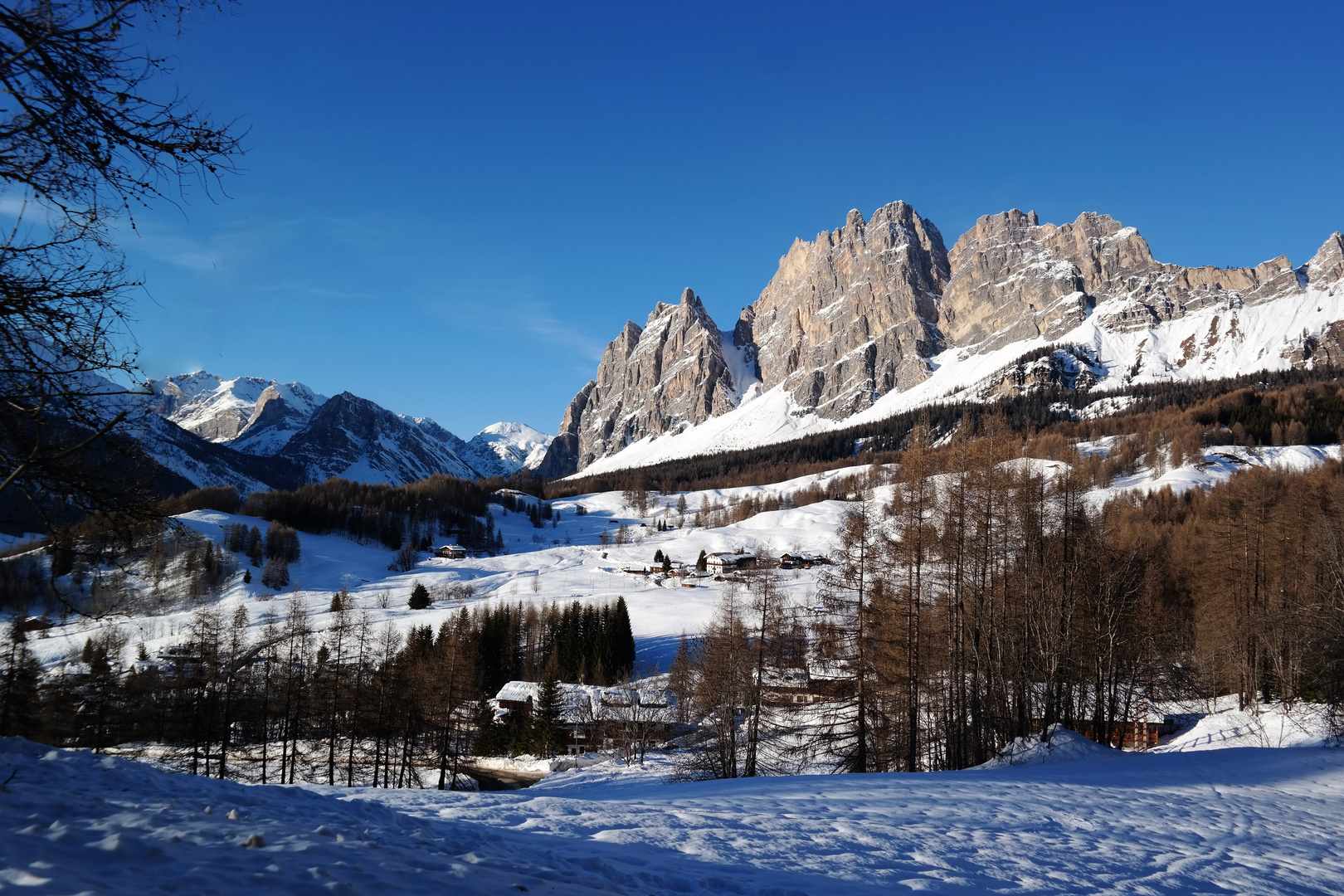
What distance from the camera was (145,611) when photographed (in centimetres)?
8038

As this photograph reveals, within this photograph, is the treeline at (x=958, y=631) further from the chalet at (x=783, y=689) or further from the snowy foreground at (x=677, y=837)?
the snowy foreground at (x=677, y=837)

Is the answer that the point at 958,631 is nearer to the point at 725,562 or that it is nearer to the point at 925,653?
the point at 925,653

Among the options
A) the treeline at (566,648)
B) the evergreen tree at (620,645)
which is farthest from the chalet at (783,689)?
the evergreen tree at (620,645)

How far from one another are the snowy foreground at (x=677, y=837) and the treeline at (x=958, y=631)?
6357 mm

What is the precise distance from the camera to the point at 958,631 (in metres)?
21.9

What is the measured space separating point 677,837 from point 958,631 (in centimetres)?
1602

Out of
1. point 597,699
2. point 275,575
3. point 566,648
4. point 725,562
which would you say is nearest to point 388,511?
point 275,575

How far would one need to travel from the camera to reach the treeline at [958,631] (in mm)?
20781

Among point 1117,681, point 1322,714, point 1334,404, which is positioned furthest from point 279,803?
point 1334,404

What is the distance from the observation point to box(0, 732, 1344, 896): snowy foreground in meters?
5.10

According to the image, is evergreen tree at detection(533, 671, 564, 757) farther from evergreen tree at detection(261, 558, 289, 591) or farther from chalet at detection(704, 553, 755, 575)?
evergreen tree at detection(261, 558, 289, 591)

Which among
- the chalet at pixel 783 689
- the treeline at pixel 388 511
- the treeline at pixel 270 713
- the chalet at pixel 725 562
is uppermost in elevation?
the treeline at pixel 388 511

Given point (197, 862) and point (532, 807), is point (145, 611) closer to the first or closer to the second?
point (532, 807)

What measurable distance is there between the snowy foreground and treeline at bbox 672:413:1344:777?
636 centimetres
